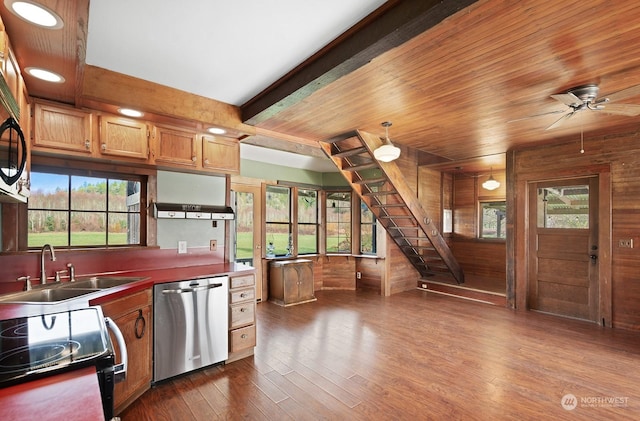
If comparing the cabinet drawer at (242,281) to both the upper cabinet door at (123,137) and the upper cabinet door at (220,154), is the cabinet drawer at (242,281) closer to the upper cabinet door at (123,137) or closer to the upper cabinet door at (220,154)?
the upper cabinet door at (220,154)

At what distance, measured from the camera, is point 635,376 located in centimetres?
271

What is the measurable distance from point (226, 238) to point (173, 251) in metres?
0.61

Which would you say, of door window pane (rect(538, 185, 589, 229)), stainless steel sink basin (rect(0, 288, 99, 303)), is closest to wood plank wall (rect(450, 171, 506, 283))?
door window pane (rect(538, 185, 589, 229))

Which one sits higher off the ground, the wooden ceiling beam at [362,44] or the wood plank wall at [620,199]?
the wooden ceiling beam at [362,44]

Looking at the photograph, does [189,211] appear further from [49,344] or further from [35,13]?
A: [49,344]

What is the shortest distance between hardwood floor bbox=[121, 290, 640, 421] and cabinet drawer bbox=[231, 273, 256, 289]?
29.0 inches

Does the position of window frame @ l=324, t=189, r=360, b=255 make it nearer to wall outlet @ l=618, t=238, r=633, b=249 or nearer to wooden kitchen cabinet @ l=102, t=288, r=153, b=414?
wall outlet @ l=618, t=238, r=633, b=249

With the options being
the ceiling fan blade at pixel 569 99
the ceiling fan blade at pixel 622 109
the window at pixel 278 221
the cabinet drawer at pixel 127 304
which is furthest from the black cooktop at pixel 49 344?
the window at pixel 278 221

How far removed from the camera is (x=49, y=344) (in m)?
1.14

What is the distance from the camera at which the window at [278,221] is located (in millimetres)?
5480

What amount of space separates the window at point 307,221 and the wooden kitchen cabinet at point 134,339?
12.0 feet

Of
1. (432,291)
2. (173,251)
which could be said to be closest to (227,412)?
(173,251)

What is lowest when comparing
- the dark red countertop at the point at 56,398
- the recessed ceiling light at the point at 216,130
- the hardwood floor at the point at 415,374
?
the hardwood floor at the point at 415,374

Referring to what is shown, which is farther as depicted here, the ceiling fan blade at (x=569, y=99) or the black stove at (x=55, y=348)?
the ceiling fan blade at (x=569, y=99)
